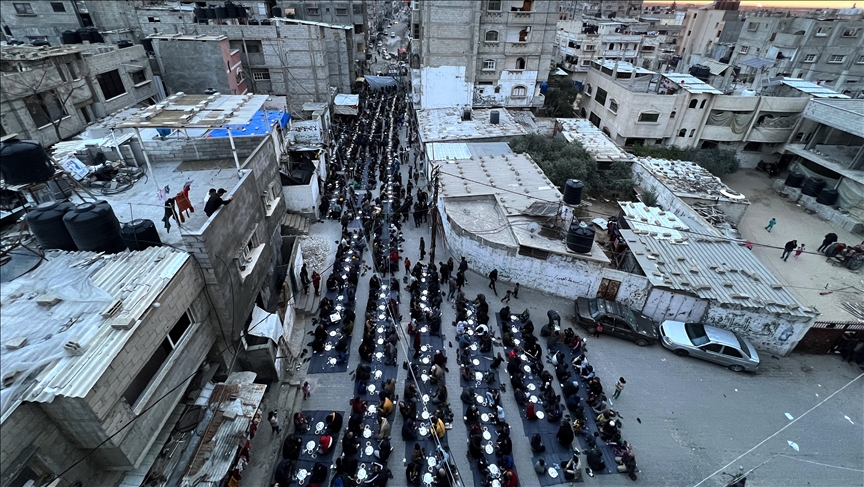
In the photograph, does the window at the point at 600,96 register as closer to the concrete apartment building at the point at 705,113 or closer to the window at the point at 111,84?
the concrete apartment building at the point at 705,113

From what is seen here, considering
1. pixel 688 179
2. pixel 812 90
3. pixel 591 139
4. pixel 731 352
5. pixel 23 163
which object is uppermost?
pixel 23 163

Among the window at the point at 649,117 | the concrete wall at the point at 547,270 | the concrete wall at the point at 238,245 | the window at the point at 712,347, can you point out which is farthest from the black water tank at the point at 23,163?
the window at the point at 649,117

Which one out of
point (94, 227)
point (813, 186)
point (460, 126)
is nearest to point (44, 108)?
point (94, 227)

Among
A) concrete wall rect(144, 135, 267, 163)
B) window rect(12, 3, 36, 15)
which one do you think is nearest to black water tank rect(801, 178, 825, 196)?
concrete wall rect(144, 135, 267, 163)

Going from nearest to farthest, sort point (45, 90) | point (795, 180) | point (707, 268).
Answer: point (707, 268)
point (45, 90)
point (795, 180)

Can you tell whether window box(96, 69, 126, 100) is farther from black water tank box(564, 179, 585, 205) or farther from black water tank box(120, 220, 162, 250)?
black water tank box(564, 179, 585, 205)

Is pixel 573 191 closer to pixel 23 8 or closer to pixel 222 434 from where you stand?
pixel 222 434
